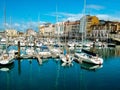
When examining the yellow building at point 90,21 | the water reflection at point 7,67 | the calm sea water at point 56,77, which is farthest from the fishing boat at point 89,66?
the yellow building at point 90,21

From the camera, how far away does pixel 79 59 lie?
44.5 m

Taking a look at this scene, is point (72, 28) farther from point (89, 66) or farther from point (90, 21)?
point (89, 66)

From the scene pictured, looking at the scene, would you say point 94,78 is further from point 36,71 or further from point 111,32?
point 111,32

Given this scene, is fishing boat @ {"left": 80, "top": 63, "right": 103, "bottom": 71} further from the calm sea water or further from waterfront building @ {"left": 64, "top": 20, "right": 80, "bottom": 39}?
waterfront building @ {"left": 64, "top": 20, "right": 80, "bottom": 39}

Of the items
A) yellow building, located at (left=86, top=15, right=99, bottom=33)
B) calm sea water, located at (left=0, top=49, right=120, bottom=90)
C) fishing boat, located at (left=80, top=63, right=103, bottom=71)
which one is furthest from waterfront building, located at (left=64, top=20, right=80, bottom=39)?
calm sea water, located at (left=0, top=49, right=120, bottom=90)

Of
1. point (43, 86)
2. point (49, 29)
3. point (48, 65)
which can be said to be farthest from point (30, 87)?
point (49, 29)

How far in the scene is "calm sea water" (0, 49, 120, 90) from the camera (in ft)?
Answer: 91.9

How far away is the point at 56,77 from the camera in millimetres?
33062

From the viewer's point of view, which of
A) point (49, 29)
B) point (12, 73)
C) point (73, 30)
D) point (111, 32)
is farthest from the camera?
point (49, 29)


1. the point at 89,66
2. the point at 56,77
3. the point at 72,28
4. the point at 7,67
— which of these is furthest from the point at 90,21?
the point at 56,77

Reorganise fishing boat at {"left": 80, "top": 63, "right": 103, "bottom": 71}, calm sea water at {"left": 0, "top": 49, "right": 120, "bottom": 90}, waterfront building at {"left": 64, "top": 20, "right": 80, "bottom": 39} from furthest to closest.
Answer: waterfront building at {"left": 64, "top": 20, "right": 80, "bottom": 39}, fishing boat at {"left": 80, "top": 63, "right": 103, "bottom": 71}, calm sea water at {"left": 0, "top": 49, "right": 120, "bottom": 90}

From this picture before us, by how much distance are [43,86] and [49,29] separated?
161300 millimetres

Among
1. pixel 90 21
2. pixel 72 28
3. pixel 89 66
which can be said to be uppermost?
pixel 90 21

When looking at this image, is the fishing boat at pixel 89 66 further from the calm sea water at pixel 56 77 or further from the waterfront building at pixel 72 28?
the waterfront building at pixel 72 28
